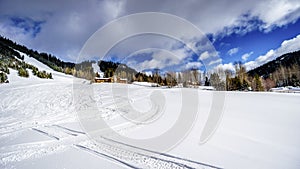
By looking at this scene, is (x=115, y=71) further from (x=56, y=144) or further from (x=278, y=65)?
(x=278, y=65)

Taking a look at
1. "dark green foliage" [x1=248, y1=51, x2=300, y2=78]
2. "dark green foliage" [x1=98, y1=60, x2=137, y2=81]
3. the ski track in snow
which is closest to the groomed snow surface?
the ski track in snow

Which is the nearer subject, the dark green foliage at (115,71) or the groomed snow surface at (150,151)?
the groomed snow surface at (150,151)

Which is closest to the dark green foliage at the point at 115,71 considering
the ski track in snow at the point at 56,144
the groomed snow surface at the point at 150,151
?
the ski track in snow at the point at 56,144

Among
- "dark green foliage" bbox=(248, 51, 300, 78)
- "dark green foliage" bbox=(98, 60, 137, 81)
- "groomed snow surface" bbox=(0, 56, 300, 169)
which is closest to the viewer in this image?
"groomed snow surface" bbox=(0, 56, 300, 169)

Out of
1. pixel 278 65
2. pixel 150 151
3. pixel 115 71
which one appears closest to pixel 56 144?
pixel 150 151

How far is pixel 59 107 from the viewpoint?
14.5 m

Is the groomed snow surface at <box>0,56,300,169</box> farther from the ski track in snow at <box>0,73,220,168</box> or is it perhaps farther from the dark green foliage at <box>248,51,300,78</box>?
the dark green foliage at <box>248,51,300,78</box>

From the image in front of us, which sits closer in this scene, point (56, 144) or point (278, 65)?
point (56, 144)

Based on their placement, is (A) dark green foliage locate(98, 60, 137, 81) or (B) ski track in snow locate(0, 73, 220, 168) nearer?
(B) ski track in snow locate(0, 73, 220, 168)

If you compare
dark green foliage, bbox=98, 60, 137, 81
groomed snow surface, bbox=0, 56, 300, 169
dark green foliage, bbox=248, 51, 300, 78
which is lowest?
groomed snow surface, bbox=0, 56, 300, 169

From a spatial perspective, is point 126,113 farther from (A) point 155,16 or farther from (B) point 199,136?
(A) point 155,16

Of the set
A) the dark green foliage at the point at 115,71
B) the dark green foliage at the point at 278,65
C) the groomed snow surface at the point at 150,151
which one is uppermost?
the dark green foliage at the point at 278,65

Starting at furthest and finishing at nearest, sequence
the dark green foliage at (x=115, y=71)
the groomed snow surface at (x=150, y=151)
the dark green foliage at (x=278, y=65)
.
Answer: the dark green foliage at (x=278, y=65)
the dark green foliage at (x=115, y=71)
the groomed snow surface at (x=150, y=151)

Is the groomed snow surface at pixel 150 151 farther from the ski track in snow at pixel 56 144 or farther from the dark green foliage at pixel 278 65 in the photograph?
the dark green foliage at pixel 278 65
